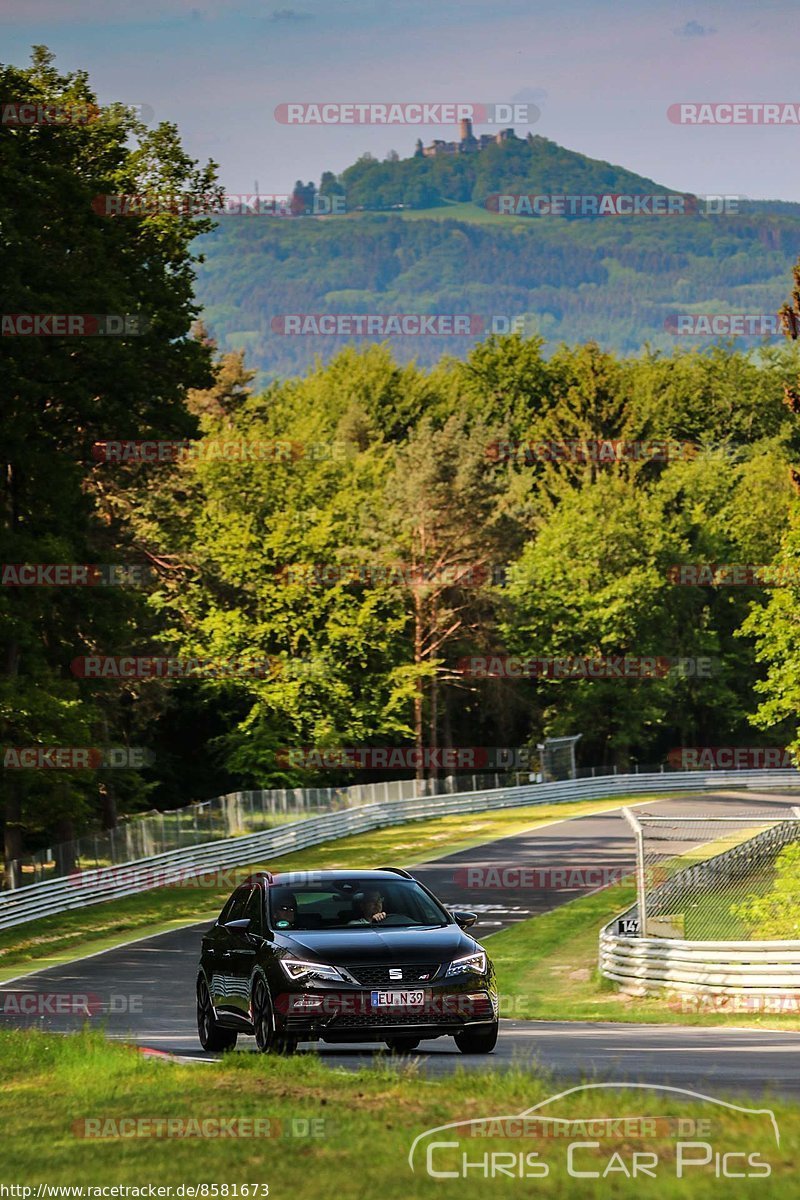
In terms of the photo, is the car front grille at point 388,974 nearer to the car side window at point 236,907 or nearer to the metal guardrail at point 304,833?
the car side window at point 236,907

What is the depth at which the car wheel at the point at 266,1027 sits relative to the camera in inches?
514

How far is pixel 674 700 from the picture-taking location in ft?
287

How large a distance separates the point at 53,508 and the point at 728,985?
2390 cm

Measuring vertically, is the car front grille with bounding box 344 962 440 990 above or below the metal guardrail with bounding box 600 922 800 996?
above

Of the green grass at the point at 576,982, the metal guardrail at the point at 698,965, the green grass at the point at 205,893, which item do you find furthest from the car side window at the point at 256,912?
the green grass at the point at 205,893

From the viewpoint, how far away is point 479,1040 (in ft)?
44.5

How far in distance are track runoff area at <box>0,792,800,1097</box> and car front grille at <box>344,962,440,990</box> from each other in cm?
60

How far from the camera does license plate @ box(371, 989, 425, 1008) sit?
12.8m

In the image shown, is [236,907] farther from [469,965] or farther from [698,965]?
[698,965]

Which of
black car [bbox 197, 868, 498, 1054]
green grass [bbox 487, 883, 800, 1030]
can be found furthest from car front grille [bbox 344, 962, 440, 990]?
green grass [bbox 487, 883, 800, 1030]

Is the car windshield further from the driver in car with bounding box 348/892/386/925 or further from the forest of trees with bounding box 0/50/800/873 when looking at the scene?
the forest of trees with bounding box 0/50/800/873

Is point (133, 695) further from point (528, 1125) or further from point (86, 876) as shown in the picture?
point (528, 1125)

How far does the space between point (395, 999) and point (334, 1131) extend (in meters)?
4.08

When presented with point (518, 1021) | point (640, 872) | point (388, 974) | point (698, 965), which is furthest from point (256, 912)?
point (640, 872)
